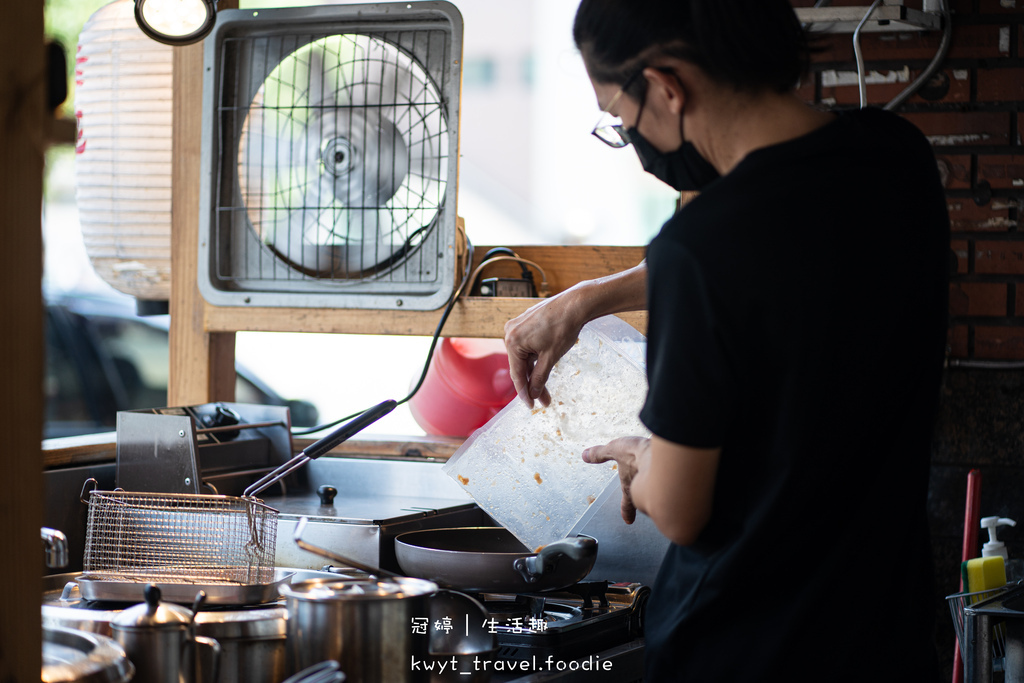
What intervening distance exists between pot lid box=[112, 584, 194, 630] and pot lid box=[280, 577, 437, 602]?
0.38 ft

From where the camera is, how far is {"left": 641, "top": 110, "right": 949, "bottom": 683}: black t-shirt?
861 mm

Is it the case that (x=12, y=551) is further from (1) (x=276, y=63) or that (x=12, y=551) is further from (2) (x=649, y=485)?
(1) (x=276, y=63)

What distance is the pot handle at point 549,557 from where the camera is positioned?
1402 mm

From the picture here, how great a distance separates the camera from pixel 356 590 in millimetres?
1087

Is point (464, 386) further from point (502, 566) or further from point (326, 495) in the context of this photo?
point (502, 566)

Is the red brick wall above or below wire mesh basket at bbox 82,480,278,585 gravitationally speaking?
above

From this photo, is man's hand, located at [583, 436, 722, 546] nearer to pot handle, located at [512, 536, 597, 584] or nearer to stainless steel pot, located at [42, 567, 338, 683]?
pot handle, located at [512, 536, 597, 584]

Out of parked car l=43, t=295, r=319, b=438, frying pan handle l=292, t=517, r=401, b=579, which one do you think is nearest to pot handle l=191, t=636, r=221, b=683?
frying pan handle l=292, t=517, r=401, b=579

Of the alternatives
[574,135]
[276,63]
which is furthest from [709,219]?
[574,135]

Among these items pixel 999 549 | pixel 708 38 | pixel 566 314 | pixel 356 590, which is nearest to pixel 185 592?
pixel 356 590

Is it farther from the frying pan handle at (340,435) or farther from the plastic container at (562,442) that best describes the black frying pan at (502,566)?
the frying pan handle at (340,435)

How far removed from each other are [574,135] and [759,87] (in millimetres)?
1615

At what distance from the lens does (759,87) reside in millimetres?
943

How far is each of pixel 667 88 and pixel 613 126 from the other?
0.16m
